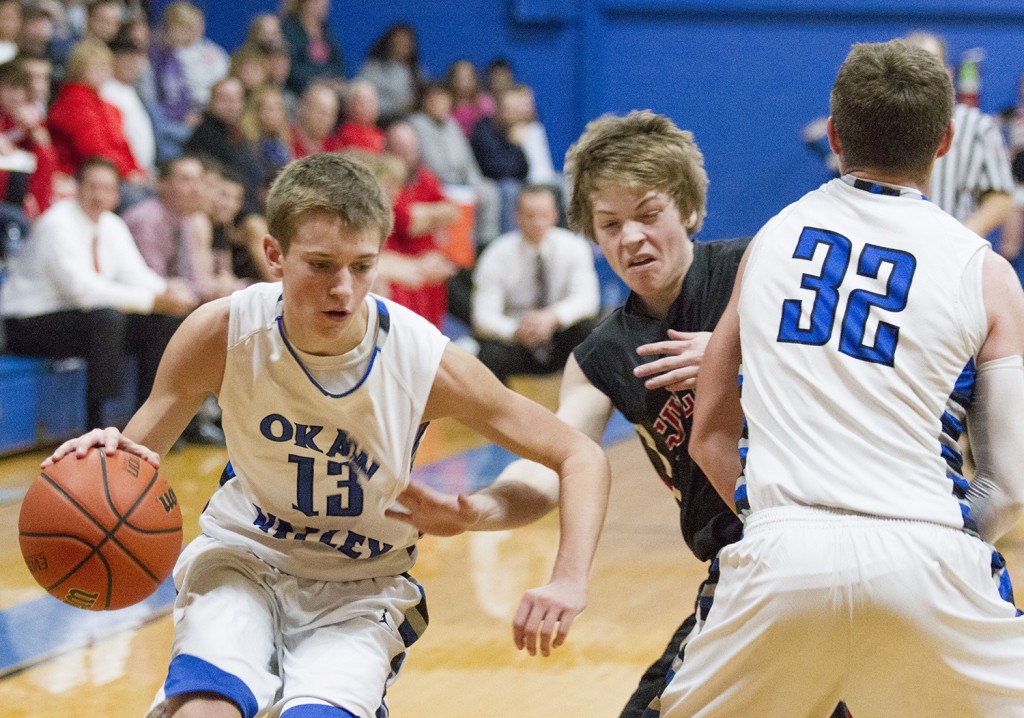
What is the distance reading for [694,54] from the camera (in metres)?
14.3

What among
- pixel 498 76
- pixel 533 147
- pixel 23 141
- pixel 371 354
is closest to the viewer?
pixel 371 354

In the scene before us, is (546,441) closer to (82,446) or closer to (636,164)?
(636,164)

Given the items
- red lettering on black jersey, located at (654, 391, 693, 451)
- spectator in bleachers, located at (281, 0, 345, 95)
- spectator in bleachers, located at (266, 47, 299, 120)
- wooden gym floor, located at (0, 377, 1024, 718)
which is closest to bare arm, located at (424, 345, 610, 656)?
red lettering on black jersey, located at (654, 391, 693, 451)

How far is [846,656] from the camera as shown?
2.32m

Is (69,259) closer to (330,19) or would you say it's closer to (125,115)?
(125,115)

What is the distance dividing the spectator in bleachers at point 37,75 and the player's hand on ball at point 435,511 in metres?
6.56

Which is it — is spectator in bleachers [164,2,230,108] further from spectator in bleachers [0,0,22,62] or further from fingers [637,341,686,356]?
fingers [637,341,686,356]

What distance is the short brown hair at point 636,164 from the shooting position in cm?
322

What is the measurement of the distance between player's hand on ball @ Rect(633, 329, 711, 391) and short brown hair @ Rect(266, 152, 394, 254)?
2.22ft

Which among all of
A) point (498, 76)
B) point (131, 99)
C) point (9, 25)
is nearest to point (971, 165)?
point (131, 99)

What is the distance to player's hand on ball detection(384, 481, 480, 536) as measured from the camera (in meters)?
2.69

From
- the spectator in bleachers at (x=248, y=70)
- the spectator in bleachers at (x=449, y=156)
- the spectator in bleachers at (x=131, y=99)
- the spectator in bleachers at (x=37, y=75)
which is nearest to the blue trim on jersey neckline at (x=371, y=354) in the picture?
the spectator in bleachers at (x=37, y=75)

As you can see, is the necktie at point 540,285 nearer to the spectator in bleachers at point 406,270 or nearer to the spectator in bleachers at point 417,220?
the spectator in bleachers at point 406,270

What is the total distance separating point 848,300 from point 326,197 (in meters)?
1.14
